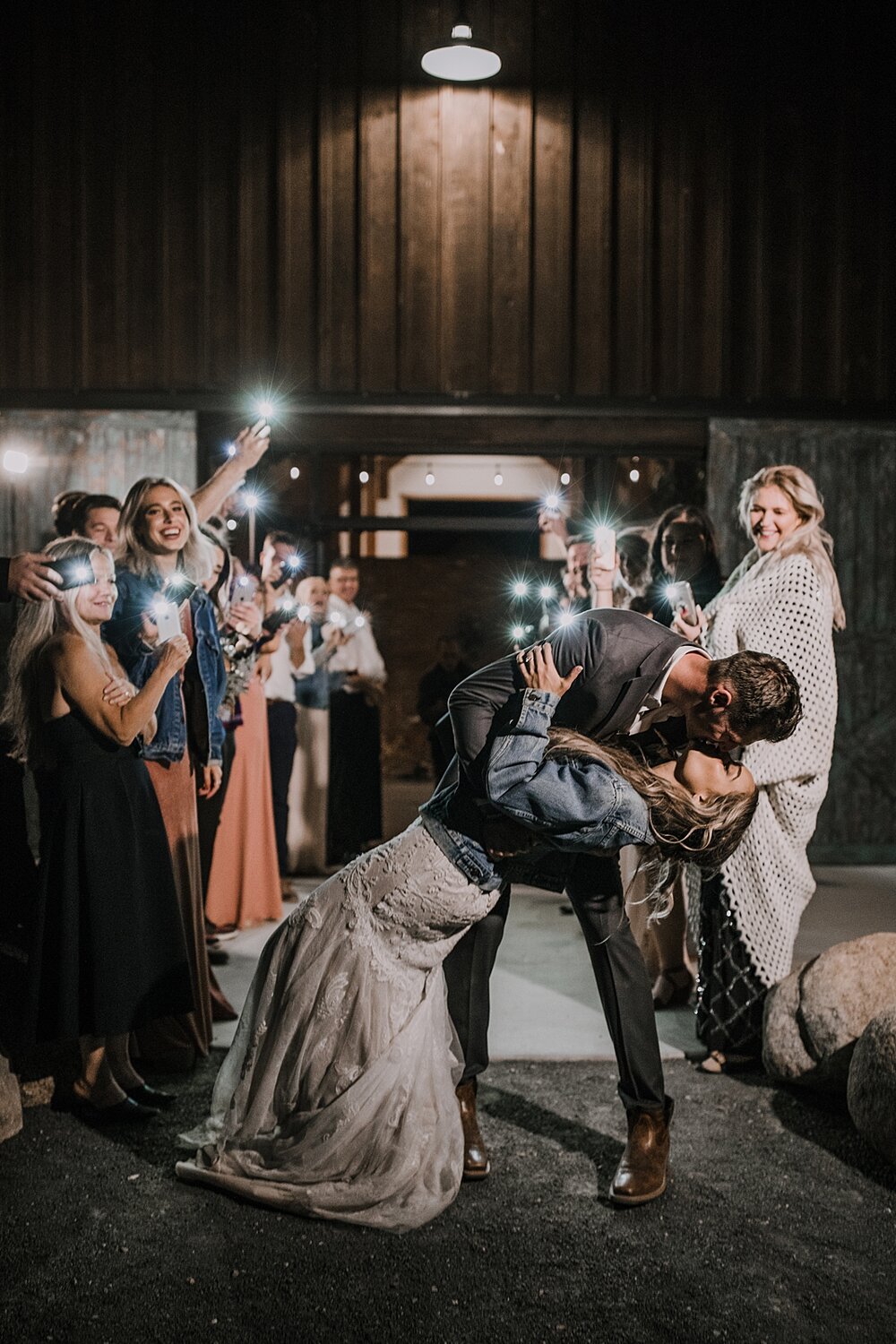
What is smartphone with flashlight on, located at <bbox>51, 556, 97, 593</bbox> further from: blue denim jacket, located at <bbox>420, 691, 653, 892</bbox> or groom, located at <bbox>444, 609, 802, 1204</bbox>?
blue denim jacket, located at <bbox>420, 691, 653, 892</bbox>

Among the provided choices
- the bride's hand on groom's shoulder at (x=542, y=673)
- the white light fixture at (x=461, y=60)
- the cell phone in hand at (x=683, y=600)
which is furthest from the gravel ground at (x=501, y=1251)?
the white light fixture at (x=461, y=60)

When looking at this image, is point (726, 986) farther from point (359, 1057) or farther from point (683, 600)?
point (359, 1057)

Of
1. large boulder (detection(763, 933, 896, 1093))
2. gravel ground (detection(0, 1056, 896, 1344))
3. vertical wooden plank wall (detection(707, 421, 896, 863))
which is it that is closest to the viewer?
gravel ground (detection(0, 1056, 896, 1344))

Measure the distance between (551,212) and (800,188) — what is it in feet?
5.64

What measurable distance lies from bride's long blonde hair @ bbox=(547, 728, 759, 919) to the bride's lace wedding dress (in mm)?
441

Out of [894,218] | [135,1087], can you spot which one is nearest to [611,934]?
[135,1087]

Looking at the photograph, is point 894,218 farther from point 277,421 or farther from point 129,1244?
point 129,1244

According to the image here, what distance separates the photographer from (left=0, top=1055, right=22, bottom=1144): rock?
3.60m

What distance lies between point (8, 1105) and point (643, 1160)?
6.04ft

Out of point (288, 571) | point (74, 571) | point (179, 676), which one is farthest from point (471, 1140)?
point (288, 571)

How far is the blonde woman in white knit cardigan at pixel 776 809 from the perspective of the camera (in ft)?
14.0

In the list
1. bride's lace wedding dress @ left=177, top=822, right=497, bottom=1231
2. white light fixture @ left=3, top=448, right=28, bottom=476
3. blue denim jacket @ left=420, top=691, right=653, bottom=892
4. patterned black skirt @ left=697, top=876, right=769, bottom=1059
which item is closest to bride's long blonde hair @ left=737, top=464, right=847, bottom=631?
patterned black skirt @ left=697, top=876, right=769, bottom=1059

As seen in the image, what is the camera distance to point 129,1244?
296 cm

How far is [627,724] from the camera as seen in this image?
10.4ft
